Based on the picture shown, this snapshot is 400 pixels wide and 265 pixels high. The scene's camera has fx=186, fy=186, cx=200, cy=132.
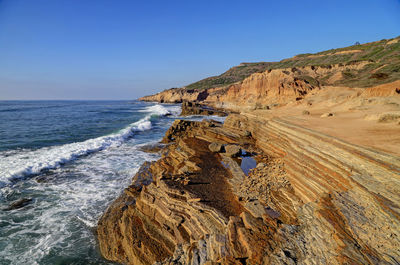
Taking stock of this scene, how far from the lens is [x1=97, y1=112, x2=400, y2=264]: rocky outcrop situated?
460 centimetres

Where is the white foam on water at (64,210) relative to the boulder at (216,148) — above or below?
below

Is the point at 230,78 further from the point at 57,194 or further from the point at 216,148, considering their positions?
the point at 57,194

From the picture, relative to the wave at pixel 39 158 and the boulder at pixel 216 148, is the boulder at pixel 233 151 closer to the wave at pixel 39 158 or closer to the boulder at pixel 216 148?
the boulder at pixel 216 148

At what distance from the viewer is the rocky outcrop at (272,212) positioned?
15.1 feet

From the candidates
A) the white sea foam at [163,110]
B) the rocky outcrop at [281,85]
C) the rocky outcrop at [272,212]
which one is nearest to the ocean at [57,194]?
the rocky outcrop at [272,212]

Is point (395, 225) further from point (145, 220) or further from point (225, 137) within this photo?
point (225, 137)

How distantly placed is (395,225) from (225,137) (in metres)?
14.3

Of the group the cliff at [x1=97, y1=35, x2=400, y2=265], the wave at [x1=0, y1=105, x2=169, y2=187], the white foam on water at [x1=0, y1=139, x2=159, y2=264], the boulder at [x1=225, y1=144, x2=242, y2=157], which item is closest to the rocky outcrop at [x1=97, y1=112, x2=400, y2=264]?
the cliff at [x1=97, y1=35, x2=400, y2=265]

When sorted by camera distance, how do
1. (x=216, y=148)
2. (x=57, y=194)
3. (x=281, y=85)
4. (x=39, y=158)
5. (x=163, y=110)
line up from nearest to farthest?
(x=57, y=194)
(x=216, y=148)
(x=39, y=158)
(x=281, y=85)
(x=163, y=110)

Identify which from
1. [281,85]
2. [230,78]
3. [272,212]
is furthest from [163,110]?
[230,78]

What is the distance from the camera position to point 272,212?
276 inches

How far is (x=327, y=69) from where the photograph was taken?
161 feet

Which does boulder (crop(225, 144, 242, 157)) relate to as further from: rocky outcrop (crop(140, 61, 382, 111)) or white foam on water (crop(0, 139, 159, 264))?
rocky outcrop (crop(140, 61, 382, 111))

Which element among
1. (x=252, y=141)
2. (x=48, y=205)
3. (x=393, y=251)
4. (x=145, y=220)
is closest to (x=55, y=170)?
(x=48, y=205)
